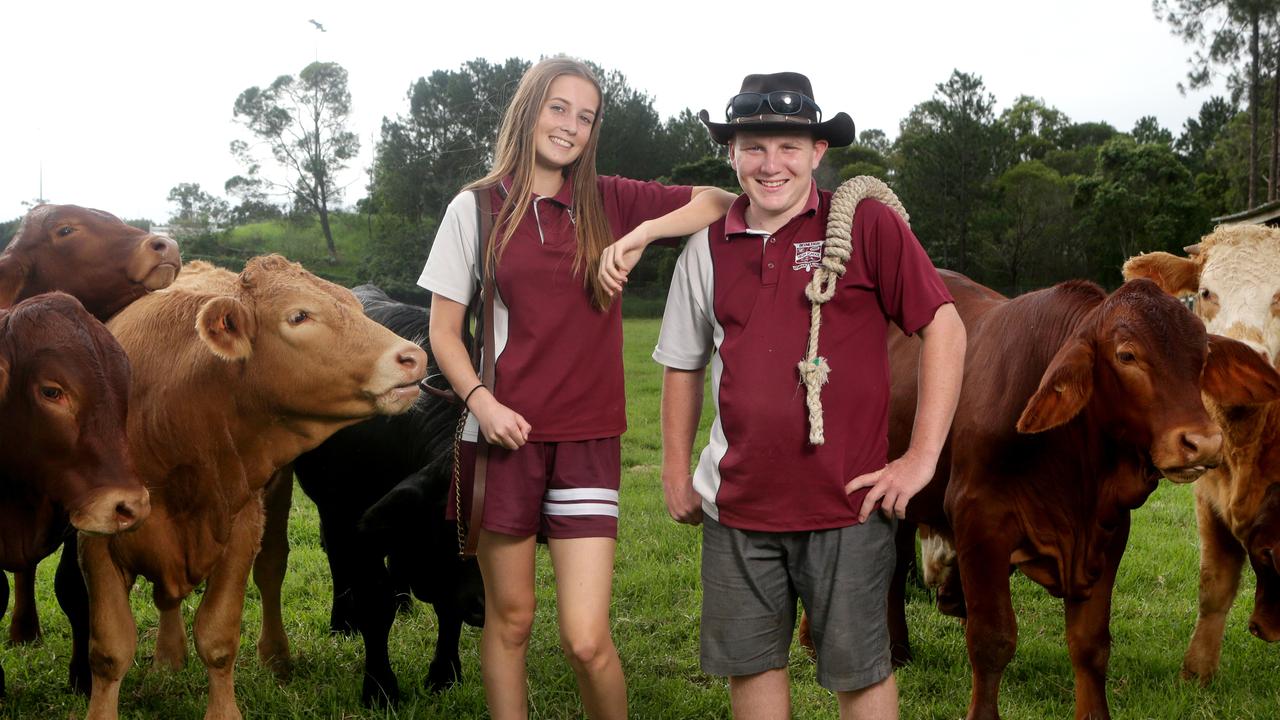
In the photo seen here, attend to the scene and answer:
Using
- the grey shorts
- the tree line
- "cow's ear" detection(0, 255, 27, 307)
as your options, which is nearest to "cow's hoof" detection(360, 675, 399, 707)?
the grey shorts

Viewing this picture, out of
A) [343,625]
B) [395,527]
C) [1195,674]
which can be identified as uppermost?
[395,527]

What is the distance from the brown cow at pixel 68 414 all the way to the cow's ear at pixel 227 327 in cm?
28

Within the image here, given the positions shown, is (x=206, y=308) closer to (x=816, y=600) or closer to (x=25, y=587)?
(x=816, y=600)

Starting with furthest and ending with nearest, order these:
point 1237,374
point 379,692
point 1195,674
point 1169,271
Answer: point 1169,271
point 1195,674
point 379,692
point 1237,374

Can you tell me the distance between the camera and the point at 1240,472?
4.35 m

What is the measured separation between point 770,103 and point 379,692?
2908 mm

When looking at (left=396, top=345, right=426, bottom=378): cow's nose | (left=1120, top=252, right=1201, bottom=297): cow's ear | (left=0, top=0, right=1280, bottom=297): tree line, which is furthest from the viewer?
(left=0, top=0, right=1280, bottom=297): tree line

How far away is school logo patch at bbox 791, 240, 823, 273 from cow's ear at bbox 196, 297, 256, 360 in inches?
74.2

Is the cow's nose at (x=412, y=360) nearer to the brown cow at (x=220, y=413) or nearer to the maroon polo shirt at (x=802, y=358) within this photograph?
the brown cow at (x=220, y=413)

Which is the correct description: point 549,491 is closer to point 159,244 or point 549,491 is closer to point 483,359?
point 483,359

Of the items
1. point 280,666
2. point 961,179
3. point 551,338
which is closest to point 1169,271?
point 551,338

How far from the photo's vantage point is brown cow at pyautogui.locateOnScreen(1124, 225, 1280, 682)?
168 inches

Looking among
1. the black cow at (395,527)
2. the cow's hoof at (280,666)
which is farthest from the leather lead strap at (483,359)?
the cow's hoof at (280,666)

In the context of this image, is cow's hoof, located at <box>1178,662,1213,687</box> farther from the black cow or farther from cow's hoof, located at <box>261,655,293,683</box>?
cow's hoof, located at <box>261,655,293,683</box>
